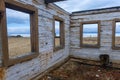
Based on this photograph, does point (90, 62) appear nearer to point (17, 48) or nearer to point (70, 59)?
point (70, 59)

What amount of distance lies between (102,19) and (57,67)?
10.8ft

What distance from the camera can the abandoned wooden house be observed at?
8.39ft

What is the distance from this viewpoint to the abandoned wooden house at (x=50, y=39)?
101 inches

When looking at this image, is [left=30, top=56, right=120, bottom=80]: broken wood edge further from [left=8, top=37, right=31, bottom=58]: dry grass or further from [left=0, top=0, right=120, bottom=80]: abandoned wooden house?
[left=8, top=37, right=31, bottom=58]: dry grass

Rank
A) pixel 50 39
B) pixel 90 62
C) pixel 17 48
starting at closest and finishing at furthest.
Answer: pixel 50 39 → pixel 90 62 → pixel 17 48

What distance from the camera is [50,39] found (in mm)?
4434

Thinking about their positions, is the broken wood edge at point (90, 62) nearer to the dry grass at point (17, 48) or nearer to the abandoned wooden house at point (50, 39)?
the abandoned wooden house at point (50, 39)

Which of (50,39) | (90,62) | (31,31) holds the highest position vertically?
(31,31)

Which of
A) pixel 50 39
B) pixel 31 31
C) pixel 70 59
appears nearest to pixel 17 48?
pixel 70 59

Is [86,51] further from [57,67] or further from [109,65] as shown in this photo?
[57,67]

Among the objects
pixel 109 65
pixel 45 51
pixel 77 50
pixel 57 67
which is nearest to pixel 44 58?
pixel 45 51

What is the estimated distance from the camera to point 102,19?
18.4ft

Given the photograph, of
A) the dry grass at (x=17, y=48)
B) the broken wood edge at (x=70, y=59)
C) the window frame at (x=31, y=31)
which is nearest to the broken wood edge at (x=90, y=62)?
the broken wood edge at (x=70, y=59)

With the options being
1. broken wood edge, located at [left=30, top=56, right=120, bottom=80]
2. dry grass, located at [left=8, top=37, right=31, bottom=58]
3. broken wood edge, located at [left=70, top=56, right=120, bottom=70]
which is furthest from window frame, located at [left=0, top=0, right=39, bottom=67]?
broken wood edge, located at [left=70, top=56, right=120, bottom=70]
